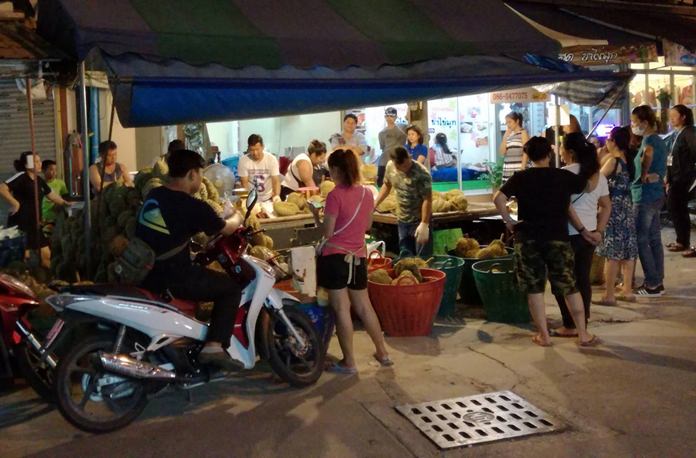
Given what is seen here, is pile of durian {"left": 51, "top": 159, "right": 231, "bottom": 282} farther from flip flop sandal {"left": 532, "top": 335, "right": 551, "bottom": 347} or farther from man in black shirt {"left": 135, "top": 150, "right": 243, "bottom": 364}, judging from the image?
flip flop sandal {"left": 532, "top": 335, "right": 551, "bottom": 347}

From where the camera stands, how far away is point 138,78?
5172 mm

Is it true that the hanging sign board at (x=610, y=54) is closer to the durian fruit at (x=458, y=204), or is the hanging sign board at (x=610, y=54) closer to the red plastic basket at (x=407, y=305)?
the durian fruit at (x=458, y=204)

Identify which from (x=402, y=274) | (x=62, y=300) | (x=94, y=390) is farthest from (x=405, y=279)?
(x=62, y=300)

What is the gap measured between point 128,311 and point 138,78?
1497mm

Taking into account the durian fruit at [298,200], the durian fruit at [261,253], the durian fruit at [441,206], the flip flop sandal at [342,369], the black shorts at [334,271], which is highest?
the durian fruit at [298,200]

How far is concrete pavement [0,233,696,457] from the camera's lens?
4879 mm

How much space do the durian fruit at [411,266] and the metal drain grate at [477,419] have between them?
1809mm

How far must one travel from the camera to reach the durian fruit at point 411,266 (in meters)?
7.40

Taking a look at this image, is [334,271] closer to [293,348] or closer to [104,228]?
[293,348]

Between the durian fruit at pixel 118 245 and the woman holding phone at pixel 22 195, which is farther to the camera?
the woman holding phone at pixel 22 195

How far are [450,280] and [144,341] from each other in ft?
11.7

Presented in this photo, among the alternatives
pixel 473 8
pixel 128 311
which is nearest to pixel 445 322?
pixel 473 8

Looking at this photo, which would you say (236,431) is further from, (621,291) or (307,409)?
(621,291)

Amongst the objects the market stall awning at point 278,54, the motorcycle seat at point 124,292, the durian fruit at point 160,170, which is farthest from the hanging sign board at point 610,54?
the motorcycle seat at point 124,292
